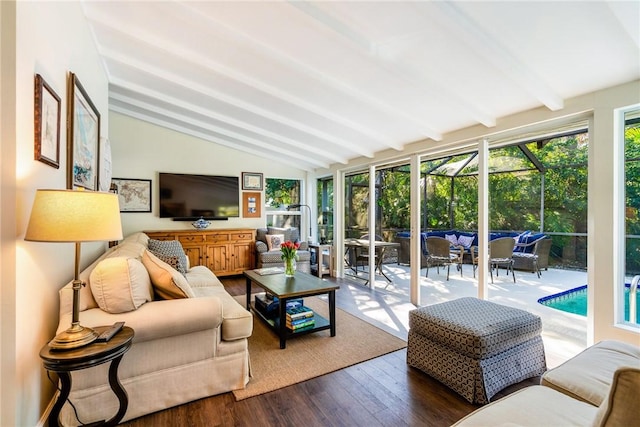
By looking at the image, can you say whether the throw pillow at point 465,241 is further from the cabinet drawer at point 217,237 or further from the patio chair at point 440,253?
the cabinet drawer at point 217,237

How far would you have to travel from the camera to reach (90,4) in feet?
8.06

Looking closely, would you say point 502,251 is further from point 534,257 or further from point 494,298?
point 494,298

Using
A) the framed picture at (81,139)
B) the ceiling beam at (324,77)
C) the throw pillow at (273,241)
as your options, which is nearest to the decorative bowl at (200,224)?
the throw pillow at (273,241)

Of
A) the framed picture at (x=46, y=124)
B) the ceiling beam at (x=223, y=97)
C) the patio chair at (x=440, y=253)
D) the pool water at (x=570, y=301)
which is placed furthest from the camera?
the patio chair at (x=440, y=253)

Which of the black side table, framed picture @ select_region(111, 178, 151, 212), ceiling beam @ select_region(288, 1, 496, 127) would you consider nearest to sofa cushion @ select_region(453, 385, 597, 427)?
the black side table

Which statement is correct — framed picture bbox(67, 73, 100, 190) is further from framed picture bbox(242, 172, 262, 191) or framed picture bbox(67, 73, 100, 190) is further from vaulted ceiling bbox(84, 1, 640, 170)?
framed picture bbox(242, 172, 262, 191)

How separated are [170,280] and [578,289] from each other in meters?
4.16

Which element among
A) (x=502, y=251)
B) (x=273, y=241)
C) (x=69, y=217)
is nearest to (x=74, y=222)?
(x=69, y=217)

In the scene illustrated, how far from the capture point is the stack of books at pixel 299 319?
284cm

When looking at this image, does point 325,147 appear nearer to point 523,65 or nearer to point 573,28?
point 523,65

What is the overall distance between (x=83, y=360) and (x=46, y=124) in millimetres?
1311

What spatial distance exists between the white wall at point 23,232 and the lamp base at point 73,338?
17cm

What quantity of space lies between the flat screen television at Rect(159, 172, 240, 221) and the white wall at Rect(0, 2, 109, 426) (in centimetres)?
350

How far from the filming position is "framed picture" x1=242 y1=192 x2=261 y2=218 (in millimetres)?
6172
